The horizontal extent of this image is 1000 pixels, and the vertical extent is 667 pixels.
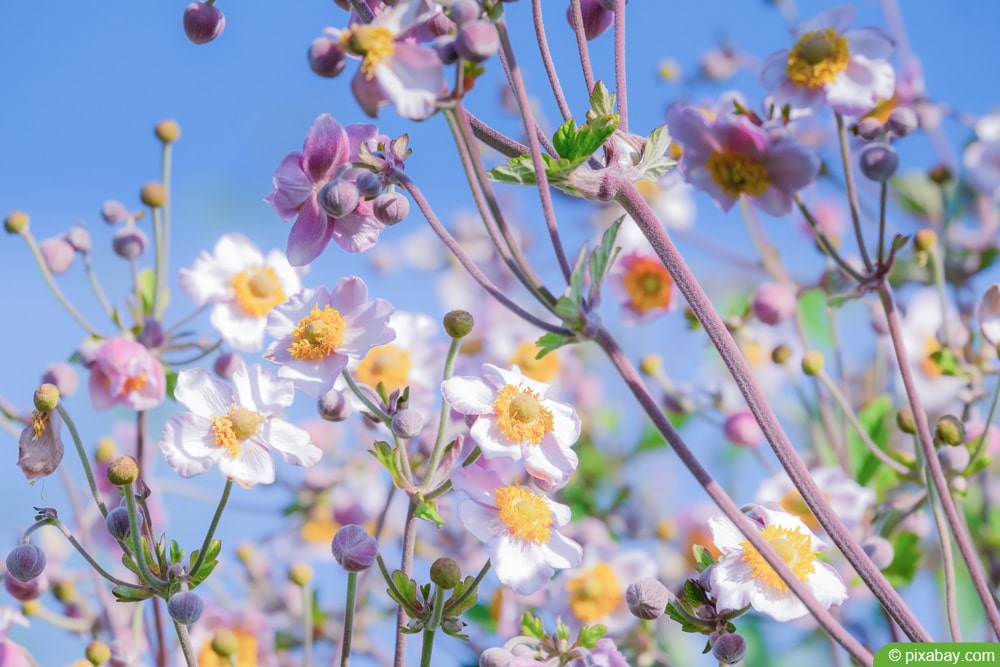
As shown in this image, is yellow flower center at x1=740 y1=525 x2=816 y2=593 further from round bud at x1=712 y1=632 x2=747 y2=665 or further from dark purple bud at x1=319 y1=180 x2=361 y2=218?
dark purple bud at x1=319 y1=180 x2=361 y2=218

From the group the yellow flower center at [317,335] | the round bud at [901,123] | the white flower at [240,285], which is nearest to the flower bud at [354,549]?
the yellow flower center at [317,335]

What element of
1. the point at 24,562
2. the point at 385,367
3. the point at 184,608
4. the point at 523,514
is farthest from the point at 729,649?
the point at 385,367

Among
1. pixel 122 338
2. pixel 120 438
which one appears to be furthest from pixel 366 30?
pixel 120 438

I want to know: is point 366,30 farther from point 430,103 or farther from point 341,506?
A: point 341,506

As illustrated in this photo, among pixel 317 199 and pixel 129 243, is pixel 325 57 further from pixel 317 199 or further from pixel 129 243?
pixel 129 243

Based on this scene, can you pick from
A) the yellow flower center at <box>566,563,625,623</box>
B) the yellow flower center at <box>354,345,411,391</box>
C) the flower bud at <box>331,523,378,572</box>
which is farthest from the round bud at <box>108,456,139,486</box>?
the yellow flower center at <box>566,563,625,623</box>
